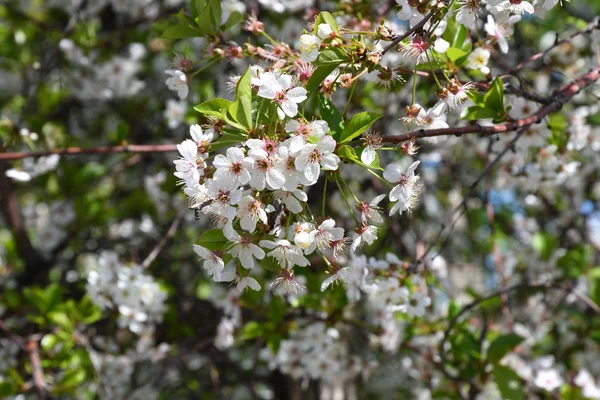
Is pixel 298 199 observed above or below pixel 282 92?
below

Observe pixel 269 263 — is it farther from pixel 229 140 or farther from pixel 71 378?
pixel 71 378

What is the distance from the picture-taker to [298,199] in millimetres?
1209

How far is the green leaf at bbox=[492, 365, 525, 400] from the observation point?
2186 mm

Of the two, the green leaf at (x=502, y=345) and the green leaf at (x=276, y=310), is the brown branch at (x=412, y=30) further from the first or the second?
the green leaf at (x=502, y=345)

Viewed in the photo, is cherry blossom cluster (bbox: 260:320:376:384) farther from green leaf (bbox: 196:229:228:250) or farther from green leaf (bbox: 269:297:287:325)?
green leaf (bbox: 196:229:228:250)

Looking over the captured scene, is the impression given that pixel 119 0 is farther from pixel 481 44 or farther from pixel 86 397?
pixel 481 44

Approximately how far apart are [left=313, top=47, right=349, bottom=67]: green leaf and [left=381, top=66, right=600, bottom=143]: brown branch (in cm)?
18

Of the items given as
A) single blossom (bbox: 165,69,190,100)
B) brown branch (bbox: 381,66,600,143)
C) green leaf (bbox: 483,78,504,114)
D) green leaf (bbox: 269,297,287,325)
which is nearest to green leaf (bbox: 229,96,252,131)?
brown branch (bbox: 381,66,600,143)

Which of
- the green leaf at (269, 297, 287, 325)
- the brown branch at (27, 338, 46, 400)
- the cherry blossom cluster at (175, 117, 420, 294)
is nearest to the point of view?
the cherry blossom cluster at (175, 117, 420, 294)

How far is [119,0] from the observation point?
148 inches

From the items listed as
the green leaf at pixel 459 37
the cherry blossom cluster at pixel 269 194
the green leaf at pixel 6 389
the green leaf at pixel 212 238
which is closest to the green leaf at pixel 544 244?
the green leaf at pixel 459 37

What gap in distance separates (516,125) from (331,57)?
0.51 metres

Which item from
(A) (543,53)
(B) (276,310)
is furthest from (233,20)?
(B) (276,310)

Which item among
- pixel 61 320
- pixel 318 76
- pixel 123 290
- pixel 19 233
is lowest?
pixel 19 233
